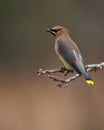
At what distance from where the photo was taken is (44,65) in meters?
12.2

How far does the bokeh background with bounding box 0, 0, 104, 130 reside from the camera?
10.4 meters

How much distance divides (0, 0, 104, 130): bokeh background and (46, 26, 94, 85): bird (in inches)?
173

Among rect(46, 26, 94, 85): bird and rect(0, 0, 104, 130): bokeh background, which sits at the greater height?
rect(0, 0, 104, 130): bokeh background

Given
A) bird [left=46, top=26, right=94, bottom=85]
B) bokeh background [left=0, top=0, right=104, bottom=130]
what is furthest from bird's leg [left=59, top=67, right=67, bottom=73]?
bokeh background [left=0, top=0, right=104, bottom=130]

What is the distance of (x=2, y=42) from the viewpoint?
1375 centimetres

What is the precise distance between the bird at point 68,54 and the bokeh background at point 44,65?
4405 millimetres

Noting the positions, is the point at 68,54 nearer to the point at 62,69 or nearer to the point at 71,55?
the point at 71,55

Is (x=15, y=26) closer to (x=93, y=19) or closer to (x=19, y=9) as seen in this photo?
(x=19, y=9)

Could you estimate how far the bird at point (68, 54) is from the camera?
5258mm

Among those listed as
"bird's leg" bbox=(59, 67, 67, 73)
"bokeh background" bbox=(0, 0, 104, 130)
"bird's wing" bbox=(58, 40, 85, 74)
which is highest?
"bokeh background" bbox=(0, 0, 104, 130)

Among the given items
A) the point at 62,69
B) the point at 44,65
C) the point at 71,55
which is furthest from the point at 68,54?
the point at 44,65

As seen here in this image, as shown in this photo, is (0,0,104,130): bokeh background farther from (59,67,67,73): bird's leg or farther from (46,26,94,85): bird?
(59,67,67,73): bird's leg

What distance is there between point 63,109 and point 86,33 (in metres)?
3.54

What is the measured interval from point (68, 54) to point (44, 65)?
263 inches
